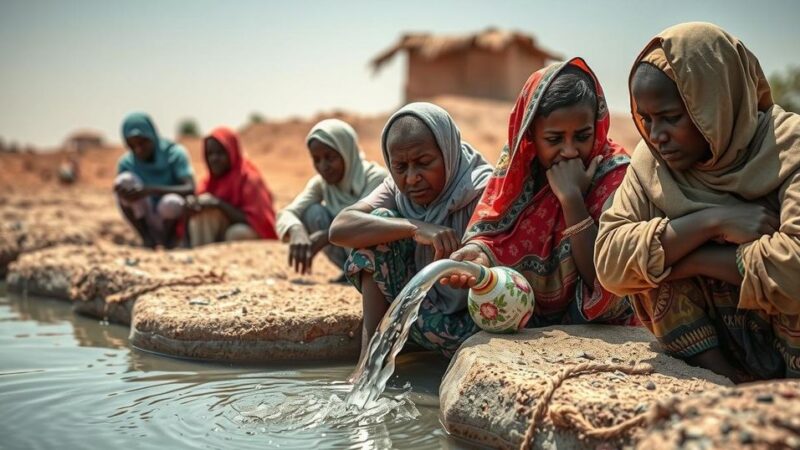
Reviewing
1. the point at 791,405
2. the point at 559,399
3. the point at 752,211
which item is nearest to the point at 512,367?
the point at 559,399

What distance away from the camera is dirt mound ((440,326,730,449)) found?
2551mm

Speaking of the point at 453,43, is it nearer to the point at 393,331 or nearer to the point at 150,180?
the point at 150,180

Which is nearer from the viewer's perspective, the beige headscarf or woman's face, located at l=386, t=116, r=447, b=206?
the beige headscarf

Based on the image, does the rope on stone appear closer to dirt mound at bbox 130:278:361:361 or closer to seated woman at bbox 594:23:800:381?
seated woman at bbox 594:23:800:381

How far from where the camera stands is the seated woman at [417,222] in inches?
149

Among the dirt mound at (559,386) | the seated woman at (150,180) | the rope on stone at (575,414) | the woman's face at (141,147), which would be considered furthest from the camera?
the woman's face at (141,147)

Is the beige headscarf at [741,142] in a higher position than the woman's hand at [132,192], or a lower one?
higher

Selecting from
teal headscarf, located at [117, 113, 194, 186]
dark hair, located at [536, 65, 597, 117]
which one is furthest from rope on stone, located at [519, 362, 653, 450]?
teal headscarf, located at [117, 113, 194, 186]

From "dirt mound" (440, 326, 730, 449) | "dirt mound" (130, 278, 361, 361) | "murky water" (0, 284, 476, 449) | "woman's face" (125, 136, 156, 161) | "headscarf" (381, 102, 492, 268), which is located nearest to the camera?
"dirt mound" (440, 326, 730, 449)

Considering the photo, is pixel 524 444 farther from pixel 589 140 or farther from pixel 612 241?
pixel 589 140

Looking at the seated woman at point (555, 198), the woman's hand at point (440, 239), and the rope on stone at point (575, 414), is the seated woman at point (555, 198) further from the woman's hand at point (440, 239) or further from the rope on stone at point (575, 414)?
the rope on stone at point (575, 414)

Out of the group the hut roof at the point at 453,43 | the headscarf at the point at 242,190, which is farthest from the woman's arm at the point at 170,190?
the hut roof at the point at 453,43

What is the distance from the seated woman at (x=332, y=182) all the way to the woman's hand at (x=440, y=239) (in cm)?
192

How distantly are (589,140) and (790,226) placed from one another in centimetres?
113
